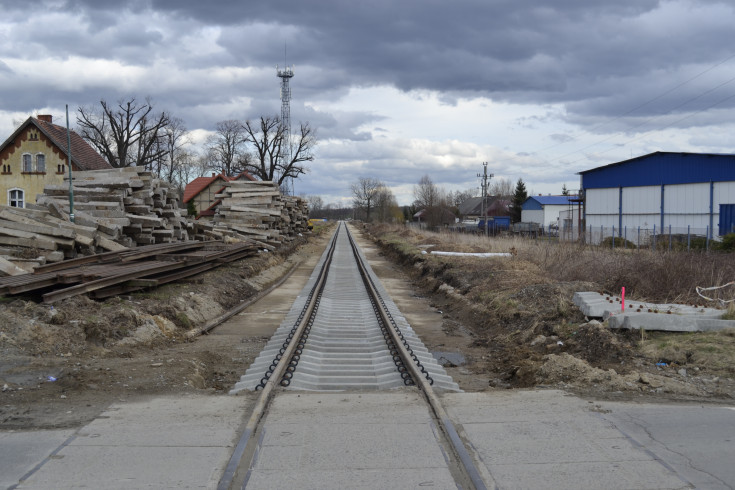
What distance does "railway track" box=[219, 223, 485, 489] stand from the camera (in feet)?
17.0

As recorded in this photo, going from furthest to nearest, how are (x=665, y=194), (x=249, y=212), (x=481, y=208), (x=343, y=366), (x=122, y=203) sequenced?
(x=481, y=208), (x=665, y=194), (x=249, y=212), (x=122, y=203), (x=343, y=366)

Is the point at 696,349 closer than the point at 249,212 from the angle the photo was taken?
Yes

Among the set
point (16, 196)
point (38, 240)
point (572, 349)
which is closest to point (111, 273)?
point (38, 240)

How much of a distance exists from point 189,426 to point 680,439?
461 cm

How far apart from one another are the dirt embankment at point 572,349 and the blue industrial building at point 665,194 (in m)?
19.9

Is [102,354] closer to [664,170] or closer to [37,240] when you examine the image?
[37,240]

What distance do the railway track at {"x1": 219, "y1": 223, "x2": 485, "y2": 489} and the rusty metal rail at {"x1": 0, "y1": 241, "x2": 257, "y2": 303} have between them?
3298 millimetres

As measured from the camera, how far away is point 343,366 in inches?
350

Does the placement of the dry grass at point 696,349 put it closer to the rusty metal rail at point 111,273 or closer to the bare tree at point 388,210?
the rusty metal rail at point 111,273

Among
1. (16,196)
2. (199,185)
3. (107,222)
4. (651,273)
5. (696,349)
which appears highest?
(199,185)

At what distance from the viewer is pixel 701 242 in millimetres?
31266

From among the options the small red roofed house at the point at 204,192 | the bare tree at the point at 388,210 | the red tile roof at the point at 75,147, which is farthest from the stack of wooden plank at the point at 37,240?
the bare tree at the point at 388,210

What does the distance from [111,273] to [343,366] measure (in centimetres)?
574

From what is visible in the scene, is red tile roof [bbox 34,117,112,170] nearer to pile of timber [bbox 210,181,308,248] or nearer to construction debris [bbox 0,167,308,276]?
pile of timber [bbox 210,181,308,248]
